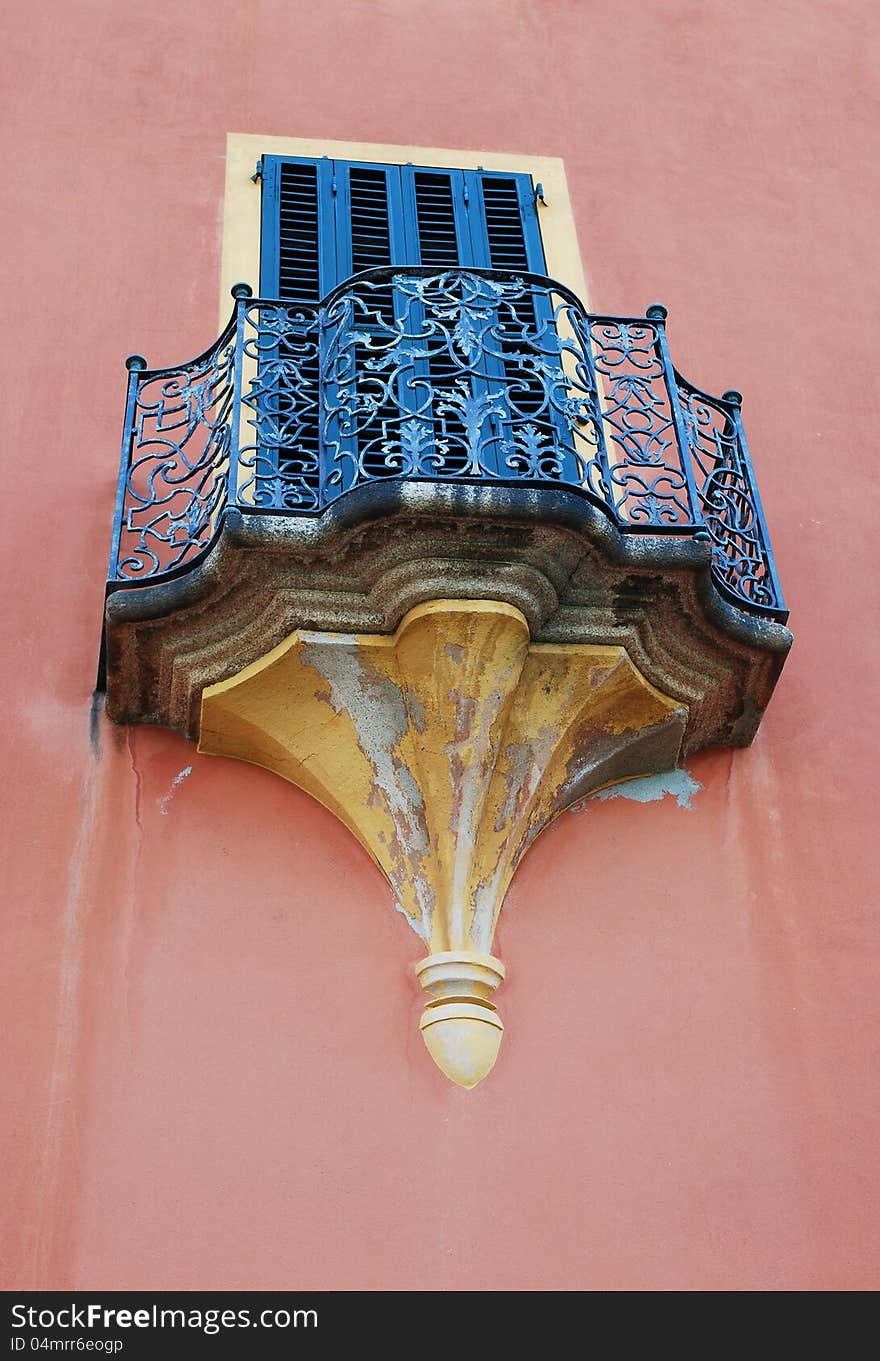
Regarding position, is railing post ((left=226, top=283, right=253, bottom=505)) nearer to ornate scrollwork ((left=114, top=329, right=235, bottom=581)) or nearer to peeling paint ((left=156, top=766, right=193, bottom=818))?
ornate scrollwork ((left=114, top=329, right=235, bottom=581))

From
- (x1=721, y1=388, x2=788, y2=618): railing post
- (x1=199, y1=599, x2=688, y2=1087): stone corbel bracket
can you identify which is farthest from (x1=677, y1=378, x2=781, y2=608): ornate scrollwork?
(x1=199, y1=599, x2=688, y2=1087): stone corbel bracket

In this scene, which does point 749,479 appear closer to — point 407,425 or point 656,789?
point 656,789

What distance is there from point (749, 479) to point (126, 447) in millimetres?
2423

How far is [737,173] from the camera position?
29.9 feet

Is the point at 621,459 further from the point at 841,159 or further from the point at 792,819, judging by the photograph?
the point at 841,159

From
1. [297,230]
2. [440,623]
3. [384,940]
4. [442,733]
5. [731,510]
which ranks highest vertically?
[297,230]

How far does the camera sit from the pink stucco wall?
579 cm

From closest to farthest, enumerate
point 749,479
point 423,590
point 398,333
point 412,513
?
1. point 412,513
2. point 423,590
3. point 398,333
4. point 749,479

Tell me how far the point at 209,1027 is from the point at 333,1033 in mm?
412

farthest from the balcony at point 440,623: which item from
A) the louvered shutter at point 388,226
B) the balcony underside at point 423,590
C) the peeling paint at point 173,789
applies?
the louvered shutter at point 388,226

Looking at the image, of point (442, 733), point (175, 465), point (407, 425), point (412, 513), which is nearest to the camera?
point (412, 513)

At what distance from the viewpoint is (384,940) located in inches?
250

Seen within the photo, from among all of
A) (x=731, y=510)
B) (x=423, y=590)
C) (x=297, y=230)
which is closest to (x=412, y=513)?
(x=423, y=590)

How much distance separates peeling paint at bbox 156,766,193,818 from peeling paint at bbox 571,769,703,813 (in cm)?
143
